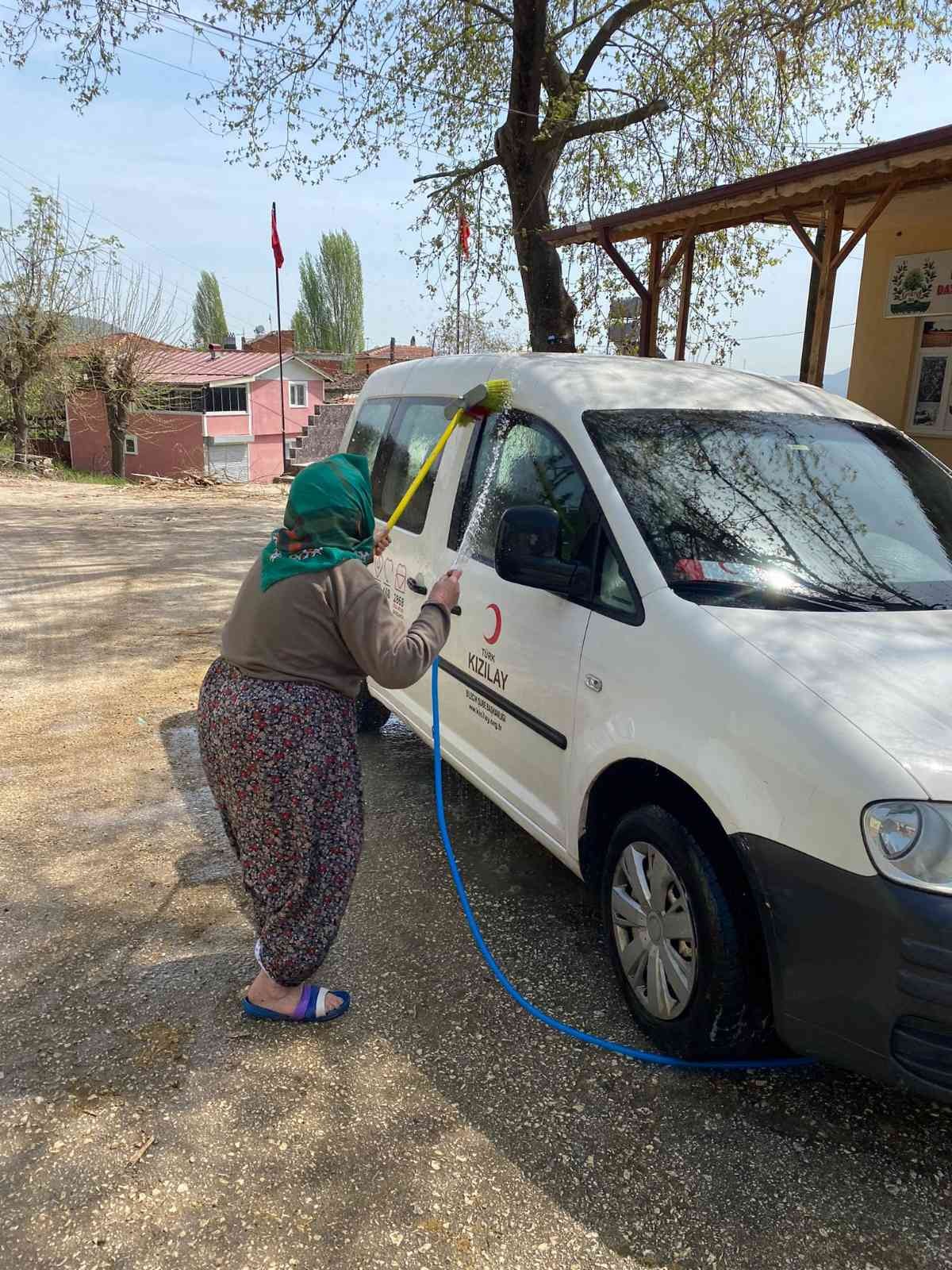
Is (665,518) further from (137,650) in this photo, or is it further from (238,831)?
(137,650)

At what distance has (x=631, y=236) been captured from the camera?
9.95 metres

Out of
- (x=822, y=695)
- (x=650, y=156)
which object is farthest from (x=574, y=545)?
(x=650, y=156)

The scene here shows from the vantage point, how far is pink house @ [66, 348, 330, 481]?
42.2m

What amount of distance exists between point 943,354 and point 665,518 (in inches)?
298

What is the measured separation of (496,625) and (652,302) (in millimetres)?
8022

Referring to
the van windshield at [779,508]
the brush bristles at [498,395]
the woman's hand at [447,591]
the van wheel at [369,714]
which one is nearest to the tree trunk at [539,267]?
the van wheel at [369,714]

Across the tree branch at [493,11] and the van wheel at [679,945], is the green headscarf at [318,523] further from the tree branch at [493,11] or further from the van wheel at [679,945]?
the tree branch at [493,11]

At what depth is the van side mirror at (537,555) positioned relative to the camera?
9.53ft

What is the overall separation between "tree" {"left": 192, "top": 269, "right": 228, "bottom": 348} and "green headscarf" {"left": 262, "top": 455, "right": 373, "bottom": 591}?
80429mm

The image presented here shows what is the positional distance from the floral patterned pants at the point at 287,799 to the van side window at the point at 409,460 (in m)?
1.75

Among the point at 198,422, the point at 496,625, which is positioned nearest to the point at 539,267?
the point at 496,625

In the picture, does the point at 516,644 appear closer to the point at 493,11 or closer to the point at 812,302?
the point at 812,302

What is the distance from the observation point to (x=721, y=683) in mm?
2369

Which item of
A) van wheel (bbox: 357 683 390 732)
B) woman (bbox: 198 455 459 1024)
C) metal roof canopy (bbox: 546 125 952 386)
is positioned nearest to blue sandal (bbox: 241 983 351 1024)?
woman (bbox: 198 455 459 1024)
